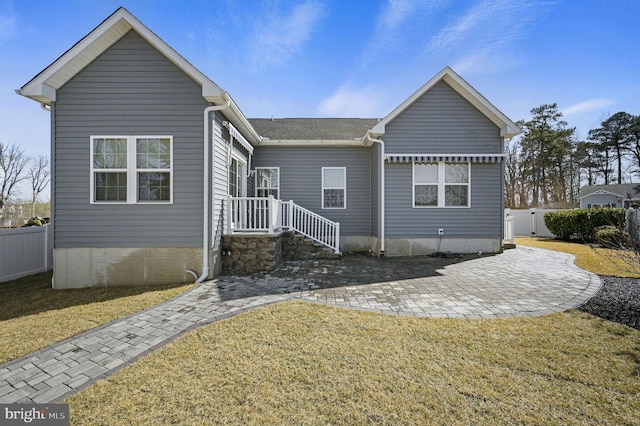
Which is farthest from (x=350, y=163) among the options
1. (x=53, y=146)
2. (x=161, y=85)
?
(x=53, y=146)

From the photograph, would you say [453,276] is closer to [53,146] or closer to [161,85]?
Result: [161,85]

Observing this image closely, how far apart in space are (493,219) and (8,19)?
16.3 m

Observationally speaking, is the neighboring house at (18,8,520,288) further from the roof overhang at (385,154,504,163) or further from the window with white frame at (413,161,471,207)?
the window with white frame at (413,161,471,207)

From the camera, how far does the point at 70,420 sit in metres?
2.18

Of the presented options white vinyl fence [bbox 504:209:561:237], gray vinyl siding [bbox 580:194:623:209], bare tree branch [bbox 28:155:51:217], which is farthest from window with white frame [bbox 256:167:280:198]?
bare tree branch [bbox 28:155:51:217]

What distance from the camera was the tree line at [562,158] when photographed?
25.5 metres

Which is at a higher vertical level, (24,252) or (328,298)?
(24,252)

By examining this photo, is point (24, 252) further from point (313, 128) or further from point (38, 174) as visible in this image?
point (38, 174)

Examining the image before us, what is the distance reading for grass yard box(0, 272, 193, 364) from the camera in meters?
3.63

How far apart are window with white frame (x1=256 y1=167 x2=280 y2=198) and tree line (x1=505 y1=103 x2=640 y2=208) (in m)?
26.1

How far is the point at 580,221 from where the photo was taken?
13633 mm

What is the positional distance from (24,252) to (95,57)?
6058 mm

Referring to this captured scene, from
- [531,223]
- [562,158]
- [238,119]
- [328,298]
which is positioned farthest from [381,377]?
[562,158]

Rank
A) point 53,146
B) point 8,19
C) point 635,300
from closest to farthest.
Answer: point 635,300 < point 53,146 < point 8,19
